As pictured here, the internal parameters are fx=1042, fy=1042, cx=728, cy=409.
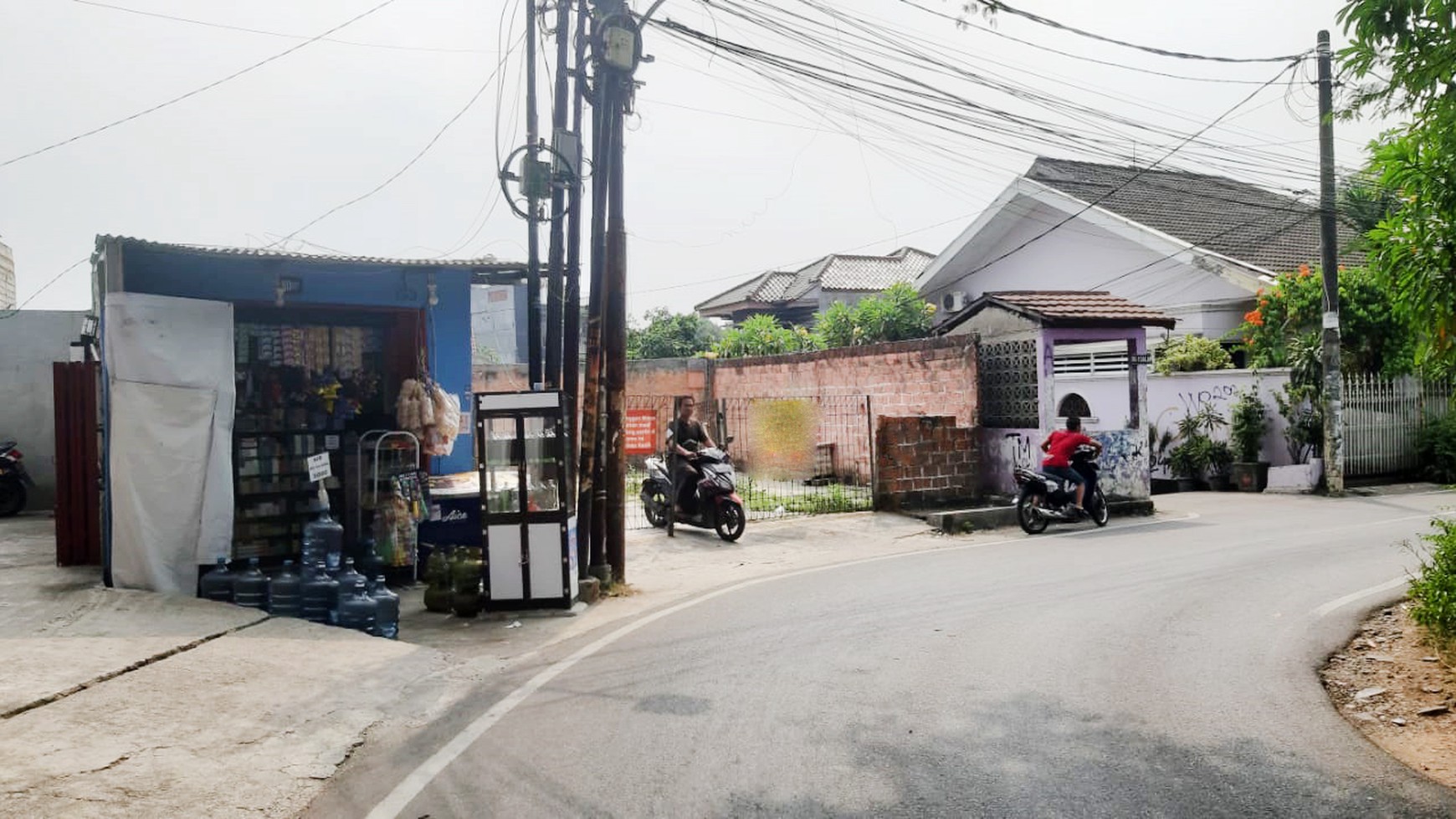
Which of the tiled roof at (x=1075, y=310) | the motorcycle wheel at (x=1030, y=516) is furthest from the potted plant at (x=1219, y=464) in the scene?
the motorcycle wheel at (x=1030, y=516)

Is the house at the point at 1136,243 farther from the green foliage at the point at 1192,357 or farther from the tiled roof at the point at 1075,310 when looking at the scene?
the tiled roof at the point at 1075,310

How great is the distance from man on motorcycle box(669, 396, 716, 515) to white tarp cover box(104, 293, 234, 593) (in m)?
5.41

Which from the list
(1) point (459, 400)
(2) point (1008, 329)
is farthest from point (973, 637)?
(2) point (1008, 329)

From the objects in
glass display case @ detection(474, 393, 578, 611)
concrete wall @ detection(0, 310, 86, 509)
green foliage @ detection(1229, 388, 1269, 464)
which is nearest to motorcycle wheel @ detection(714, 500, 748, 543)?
glass display case @ detection(474, 393, 578, 611)

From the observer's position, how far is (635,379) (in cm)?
2641

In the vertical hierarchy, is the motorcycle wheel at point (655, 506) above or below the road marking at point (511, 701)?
above

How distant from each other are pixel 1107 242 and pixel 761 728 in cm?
2275

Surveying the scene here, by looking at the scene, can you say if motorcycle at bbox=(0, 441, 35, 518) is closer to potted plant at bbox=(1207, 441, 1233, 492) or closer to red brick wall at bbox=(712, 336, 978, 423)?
red brick wall at bbox=(712, 336, 978, 423)

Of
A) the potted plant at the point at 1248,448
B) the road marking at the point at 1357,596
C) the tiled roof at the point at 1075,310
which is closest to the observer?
the road marking at the point at 1357,596

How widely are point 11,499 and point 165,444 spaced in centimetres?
962

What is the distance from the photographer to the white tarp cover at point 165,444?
8.97 meters

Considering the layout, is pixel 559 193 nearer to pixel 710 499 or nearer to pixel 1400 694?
pixel 710 499

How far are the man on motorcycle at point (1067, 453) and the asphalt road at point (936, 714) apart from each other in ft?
13.0

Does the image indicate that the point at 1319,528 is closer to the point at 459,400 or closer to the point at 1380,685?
the point at 1380,685
